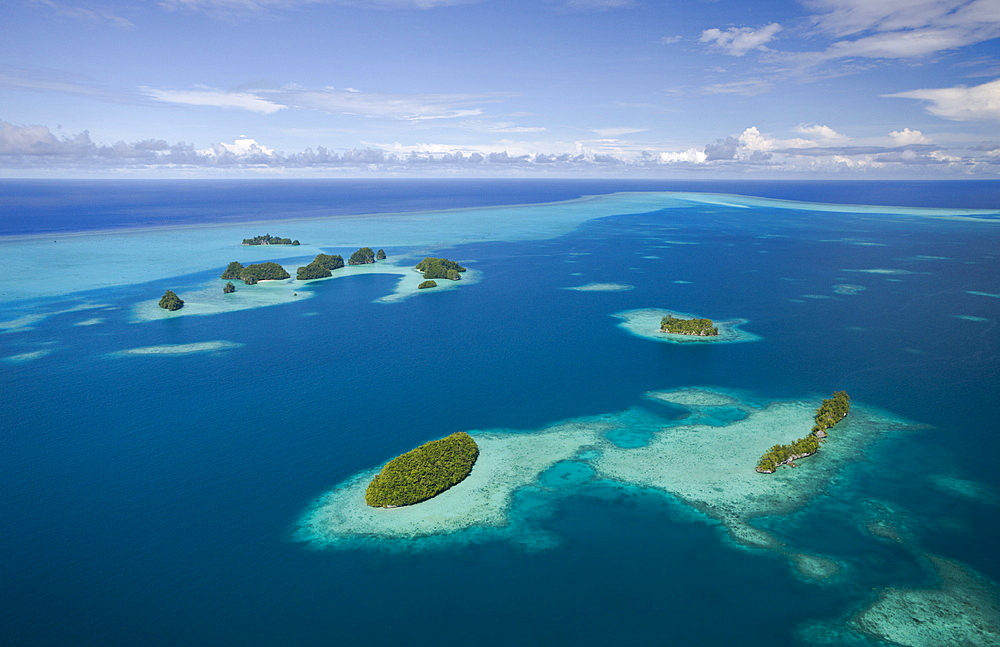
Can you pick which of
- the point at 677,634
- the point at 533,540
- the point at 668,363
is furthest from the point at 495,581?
the point at 668,363

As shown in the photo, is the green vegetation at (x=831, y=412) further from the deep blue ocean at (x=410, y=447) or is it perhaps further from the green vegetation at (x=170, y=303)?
the green vegetation at (x=170, y=303)

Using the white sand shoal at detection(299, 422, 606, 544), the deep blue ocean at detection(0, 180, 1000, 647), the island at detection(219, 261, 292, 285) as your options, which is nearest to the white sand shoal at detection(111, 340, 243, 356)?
the deep blue ocean at detection(0, 180, 1000, 647)

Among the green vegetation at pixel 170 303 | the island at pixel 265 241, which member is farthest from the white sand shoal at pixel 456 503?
the island at pixel 265 241

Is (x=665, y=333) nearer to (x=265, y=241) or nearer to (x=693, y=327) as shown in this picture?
(x=693, y=327)

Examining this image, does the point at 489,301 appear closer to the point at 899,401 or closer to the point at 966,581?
the point at 899,401

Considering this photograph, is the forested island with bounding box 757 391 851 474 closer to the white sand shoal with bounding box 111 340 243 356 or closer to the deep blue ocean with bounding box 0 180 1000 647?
the deep blue ocean with bounding box 0 180 1000 647
